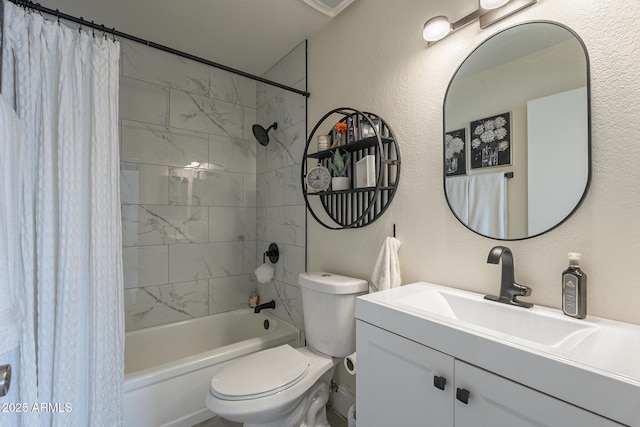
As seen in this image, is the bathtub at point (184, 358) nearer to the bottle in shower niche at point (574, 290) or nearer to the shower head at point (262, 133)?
the shower head at point (262, 133)

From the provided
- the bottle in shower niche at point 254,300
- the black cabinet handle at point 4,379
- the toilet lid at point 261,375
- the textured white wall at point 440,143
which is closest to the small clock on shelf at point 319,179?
the textured white wall at point 440,143

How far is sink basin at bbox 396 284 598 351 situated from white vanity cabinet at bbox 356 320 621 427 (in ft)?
0.40

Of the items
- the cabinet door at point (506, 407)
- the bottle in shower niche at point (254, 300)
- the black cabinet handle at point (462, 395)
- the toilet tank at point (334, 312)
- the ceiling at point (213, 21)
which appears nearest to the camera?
the cabinet door at point (506, 407)

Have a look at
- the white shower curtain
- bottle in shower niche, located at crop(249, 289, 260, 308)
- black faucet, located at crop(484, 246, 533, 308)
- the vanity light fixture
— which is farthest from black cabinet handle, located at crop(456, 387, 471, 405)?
bottle in shower niche, located at crop(249, 289, 260, 308)

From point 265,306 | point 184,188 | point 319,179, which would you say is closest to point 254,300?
point 265,306

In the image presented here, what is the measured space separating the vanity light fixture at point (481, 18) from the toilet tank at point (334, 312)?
1.22 m

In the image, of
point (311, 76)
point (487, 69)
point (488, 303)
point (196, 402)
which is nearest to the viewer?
point (488, 303)

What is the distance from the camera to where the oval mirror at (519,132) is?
937 millimetres

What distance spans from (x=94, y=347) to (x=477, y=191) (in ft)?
5.79

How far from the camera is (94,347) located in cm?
124

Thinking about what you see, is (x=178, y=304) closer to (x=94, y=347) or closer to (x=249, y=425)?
(x=94, y=347)

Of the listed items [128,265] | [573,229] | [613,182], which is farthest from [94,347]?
[613,182]

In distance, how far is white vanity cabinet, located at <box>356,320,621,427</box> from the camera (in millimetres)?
651

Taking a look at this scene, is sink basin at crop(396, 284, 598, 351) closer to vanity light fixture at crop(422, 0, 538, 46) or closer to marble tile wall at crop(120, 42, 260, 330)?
vanity light fixture at crop(422, 0, 538, 46)
